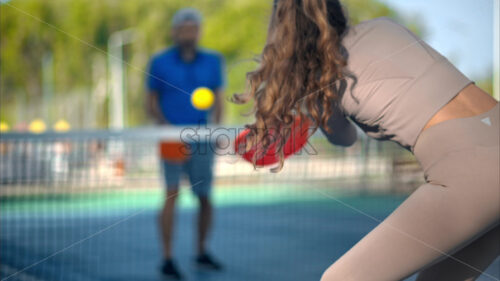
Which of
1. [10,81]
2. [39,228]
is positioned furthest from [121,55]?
[39,228]

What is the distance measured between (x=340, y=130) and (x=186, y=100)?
3798 millimetres

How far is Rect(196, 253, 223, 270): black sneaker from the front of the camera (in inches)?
225

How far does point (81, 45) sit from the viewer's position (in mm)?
40250

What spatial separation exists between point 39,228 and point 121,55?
35966mm

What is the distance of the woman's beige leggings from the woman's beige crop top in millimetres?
66

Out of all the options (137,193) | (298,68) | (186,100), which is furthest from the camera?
(137,193)

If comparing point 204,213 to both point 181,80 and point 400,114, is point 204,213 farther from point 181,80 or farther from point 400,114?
A: point 400,114

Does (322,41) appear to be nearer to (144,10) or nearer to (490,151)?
(490,151)

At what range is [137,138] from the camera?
16.5 ft

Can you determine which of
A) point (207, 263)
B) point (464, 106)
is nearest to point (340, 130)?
point (464, 106)

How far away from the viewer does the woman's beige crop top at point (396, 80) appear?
6.36 feet

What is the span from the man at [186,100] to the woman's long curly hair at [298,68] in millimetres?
3416

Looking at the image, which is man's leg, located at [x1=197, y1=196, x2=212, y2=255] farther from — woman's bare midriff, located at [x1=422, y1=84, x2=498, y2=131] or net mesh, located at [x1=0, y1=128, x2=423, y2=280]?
woman's bare midriff, located at [x1=422, y1=84, x2=498, y2=131]

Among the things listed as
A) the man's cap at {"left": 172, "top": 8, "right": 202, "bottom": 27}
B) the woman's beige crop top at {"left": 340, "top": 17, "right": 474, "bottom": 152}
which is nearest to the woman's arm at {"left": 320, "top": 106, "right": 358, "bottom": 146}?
the woman's beige crop top at {"left": 340, "top": 17, "right": 474, "bottom": 152}
